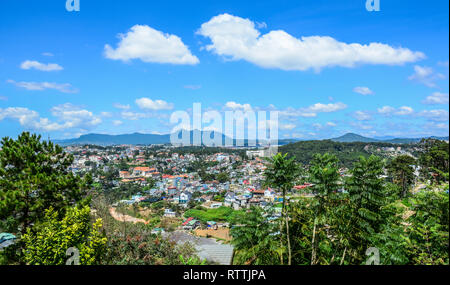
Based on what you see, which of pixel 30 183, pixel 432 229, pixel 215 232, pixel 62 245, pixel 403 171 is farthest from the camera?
pixel 215 232

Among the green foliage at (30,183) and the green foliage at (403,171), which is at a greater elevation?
the green foliage at (30,183)

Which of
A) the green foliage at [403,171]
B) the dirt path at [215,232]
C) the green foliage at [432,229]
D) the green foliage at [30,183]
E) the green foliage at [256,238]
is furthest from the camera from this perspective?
the green foliage at [403,171]

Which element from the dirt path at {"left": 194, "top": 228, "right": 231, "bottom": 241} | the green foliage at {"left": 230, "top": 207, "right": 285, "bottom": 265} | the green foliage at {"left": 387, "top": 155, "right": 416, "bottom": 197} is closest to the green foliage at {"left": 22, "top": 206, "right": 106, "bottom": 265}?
the green foliage at {"left": 230, "top": 207, "right": 285, "bottom": 265}

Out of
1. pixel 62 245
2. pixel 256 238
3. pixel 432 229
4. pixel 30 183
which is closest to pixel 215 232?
pixel 256 238

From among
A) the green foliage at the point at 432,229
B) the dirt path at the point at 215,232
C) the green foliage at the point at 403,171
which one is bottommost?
the dirt path at the point at 215,232

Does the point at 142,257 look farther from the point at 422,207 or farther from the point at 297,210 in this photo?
the point at 422,207

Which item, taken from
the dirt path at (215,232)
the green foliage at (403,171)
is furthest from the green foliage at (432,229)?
the green foliage at (403,171)

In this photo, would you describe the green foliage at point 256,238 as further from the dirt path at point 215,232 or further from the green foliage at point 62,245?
the dirt path at point 215,232

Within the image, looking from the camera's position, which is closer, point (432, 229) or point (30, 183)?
point (432, 229)

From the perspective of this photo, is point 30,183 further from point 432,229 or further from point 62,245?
point 432,229

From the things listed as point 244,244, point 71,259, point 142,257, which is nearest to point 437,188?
point 244,244

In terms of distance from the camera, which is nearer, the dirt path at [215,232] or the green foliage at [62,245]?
the green foliage at [62,245]

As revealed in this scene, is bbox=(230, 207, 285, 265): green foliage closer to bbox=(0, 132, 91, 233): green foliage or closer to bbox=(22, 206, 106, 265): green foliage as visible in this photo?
bbox=(22, 206, 106, 265): green foliage
